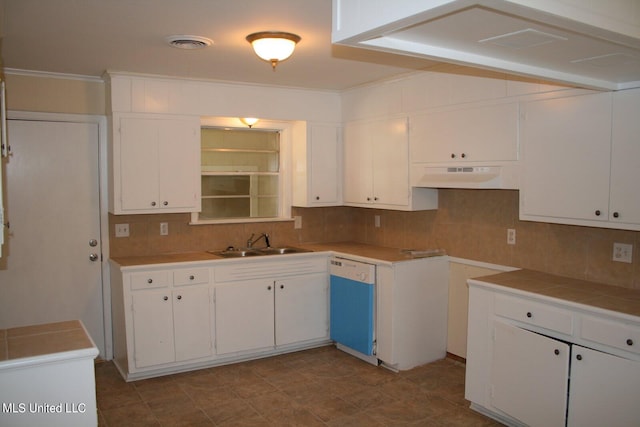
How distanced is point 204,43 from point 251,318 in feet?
7.43

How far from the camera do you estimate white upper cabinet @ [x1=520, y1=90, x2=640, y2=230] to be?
2844 millimetres

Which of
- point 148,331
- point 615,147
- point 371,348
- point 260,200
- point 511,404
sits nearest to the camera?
point 615,147

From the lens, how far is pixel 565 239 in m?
3.52

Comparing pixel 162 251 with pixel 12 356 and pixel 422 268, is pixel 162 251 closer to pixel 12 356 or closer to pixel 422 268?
pixel 422 268

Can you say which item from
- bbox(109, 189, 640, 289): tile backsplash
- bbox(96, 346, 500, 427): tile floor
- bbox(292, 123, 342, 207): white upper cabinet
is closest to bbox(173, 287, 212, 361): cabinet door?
bbox(96, 346, 500, 427): tile floor

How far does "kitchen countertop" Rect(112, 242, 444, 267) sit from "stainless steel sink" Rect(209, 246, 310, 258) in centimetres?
11

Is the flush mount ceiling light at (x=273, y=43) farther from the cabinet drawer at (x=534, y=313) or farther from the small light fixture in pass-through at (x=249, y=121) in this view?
the cabinet drawer at (x=534, y=313)

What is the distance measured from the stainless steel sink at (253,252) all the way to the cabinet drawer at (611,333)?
2.55m

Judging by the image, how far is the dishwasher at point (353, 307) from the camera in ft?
14.0

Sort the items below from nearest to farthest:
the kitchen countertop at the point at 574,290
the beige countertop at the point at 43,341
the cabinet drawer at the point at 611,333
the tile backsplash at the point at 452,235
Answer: the beige countertop at the point at 43,341
the cabinet drawer at the point at 611,333
the kitchen countertop at the point at 574,290
the tile backsplash at the point at 452,235

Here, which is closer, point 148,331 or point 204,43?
point 204,43

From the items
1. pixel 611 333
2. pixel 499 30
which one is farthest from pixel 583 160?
pixel 499 30

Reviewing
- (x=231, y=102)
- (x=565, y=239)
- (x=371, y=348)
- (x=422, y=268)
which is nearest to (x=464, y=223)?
(x=422, y=268)

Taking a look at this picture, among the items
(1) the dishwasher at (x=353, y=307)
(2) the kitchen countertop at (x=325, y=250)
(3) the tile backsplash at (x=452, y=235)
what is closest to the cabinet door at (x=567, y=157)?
(3) the tile backsplash at (x=452, y=235)
